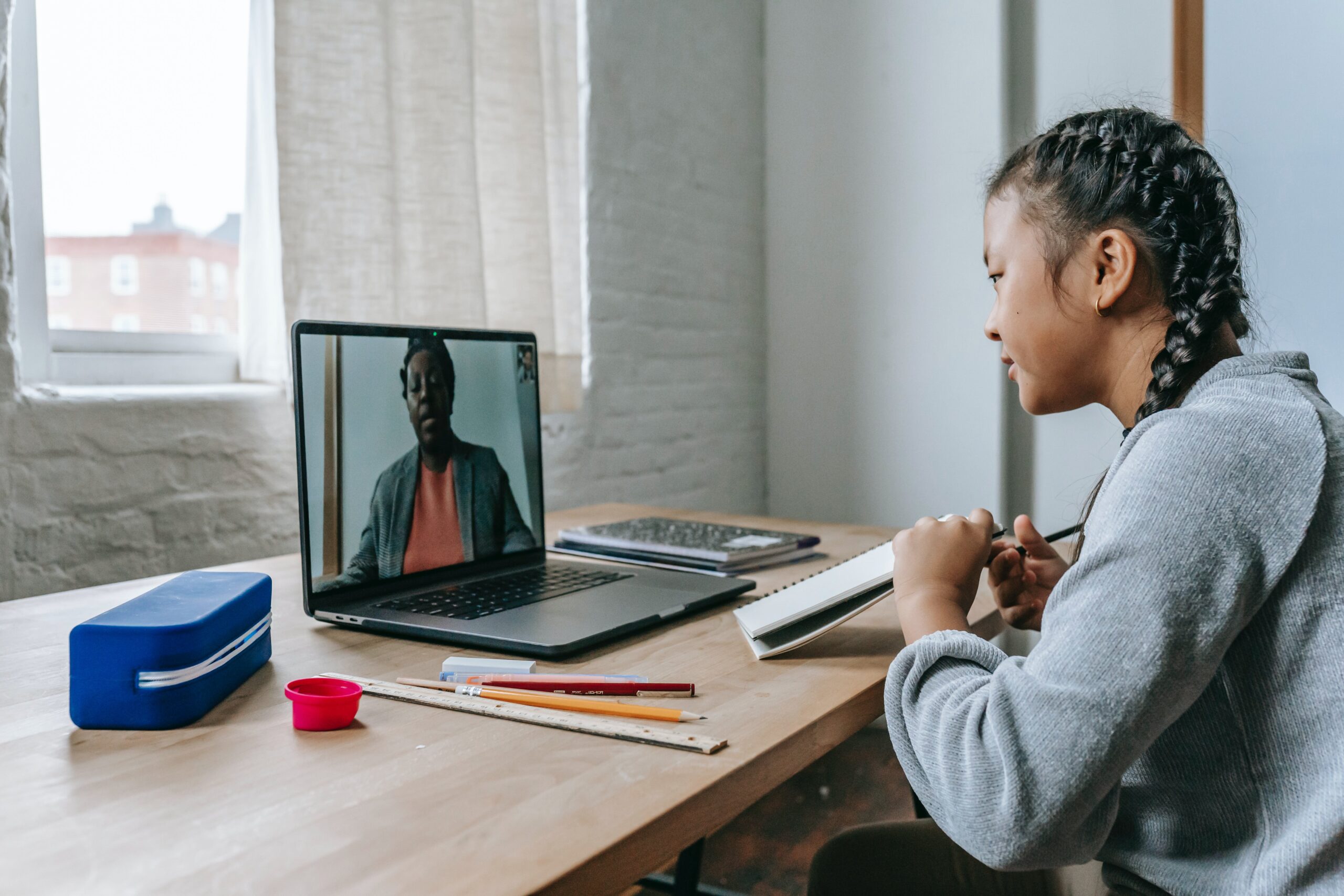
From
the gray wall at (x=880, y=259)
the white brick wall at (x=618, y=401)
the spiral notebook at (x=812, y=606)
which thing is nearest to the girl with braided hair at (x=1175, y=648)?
the spiral notebook at (x=812, y=606)

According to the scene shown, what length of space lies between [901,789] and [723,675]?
1.57 metres

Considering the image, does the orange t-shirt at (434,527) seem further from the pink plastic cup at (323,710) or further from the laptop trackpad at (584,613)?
the pink plastic cup at (323,710)

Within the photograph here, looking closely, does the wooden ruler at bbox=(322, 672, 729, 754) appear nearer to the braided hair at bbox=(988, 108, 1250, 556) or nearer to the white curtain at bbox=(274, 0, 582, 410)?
the braided hair at bbox=(988, 108, 1250, 556)

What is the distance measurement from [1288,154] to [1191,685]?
167cm

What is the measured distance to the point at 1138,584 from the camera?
0.53 m

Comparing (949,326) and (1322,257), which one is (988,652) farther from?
(949,326)

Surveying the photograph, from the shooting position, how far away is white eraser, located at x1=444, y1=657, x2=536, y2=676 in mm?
723

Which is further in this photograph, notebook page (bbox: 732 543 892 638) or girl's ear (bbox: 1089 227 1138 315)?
notebook page (bbox: 732 543 892 638)

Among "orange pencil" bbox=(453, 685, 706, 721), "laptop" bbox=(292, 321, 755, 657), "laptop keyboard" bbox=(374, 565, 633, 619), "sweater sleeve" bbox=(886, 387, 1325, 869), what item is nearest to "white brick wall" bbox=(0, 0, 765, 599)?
"laptop" bbox=(292, 321, 755, 657)

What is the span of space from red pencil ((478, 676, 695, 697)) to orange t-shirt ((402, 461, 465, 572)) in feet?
0.98

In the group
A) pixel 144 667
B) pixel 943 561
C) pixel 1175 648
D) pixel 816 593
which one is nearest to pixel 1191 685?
pixel 1175 648

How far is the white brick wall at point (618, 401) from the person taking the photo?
122 cm

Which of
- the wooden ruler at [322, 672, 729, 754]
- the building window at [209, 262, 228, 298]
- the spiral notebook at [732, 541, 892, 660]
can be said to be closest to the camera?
the wooden ruler at [322, 672, 729, 754]

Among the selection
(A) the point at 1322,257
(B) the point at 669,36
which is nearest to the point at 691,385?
(B) the point at 669,36
